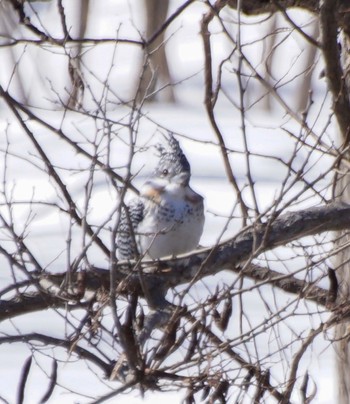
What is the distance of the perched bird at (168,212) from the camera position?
3.78 m

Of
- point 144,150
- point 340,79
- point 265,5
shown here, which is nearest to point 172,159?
point 265,5

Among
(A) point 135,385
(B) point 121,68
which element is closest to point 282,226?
(A) point 135,385

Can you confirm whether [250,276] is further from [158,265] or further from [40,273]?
[40,273]

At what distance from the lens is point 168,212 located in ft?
12.5

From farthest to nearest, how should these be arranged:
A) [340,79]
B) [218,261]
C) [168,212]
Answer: [168,212] < [340,79] < [218,261]

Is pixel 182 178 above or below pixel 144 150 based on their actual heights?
above

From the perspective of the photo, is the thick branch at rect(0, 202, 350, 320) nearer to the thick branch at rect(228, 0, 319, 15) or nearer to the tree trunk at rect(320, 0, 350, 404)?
the tree trunk at rect(320, 0, 350, 404)

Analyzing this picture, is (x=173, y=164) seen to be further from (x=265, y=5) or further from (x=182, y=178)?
(x=265, y=5)

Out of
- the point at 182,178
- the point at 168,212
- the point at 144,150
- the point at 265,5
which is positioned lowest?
the point at 144,150

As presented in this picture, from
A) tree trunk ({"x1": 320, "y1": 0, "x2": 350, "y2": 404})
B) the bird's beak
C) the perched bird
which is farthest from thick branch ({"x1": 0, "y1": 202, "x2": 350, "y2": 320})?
the bird's beak

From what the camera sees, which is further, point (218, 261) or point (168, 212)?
point (168, 212)

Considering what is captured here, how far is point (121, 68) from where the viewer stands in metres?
11.9

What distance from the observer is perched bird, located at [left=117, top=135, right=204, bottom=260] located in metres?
3.78

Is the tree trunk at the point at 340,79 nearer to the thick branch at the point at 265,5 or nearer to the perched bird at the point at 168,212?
the thick branch at the point at 265,5
